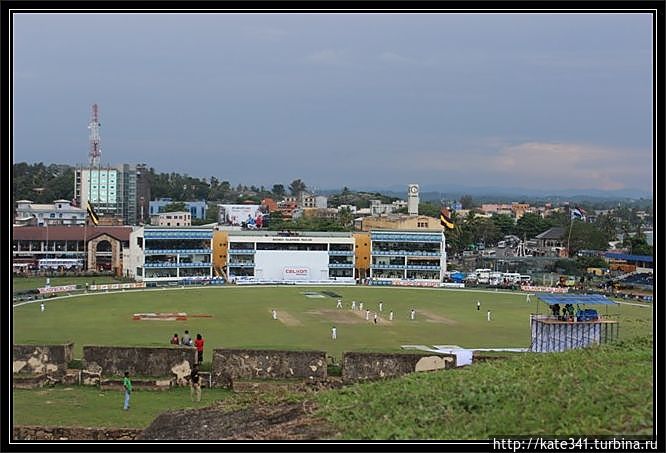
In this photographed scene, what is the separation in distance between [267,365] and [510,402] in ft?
22.8

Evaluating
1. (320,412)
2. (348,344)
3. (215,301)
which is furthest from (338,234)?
(320,412)

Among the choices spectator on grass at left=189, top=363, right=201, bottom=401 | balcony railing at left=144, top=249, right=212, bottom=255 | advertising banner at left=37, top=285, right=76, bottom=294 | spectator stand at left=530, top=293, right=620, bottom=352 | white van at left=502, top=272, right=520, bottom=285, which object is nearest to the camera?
spectator on grass at left=189, top=363, right=201, bottom=401

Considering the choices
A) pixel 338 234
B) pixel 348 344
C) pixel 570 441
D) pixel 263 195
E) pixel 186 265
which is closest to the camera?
pixel 570 441

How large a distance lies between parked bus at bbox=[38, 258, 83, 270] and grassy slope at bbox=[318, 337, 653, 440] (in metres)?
48.0

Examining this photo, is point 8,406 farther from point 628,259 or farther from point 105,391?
point 628,259

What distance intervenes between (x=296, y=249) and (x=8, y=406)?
152 ft

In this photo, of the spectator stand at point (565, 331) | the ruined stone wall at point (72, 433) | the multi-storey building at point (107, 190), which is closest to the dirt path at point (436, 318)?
the spectator stand at point (565, 331)

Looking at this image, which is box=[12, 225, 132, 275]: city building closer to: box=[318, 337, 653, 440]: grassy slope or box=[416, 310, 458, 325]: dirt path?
box=[416, 310, 458, 325]: dirt path

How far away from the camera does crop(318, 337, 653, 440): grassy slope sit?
8.04m

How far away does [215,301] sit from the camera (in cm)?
3944

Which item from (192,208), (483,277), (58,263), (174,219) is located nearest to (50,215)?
(174,219)

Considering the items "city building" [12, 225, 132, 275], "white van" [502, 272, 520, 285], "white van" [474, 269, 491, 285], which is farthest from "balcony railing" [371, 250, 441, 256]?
"city building" [12, 225, 132, 275]

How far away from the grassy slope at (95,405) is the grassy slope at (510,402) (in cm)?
412

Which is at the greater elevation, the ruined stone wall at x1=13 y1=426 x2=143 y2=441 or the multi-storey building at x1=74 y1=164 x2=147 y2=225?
the multi-storey building at x1=74 y1=164 x2=147 y2=225
